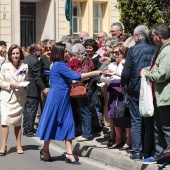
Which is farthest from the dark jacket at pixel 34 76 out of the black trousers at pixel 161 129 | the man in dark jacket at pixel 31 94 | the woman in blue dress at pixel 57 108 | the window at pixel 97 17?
the window at pixel 97 17

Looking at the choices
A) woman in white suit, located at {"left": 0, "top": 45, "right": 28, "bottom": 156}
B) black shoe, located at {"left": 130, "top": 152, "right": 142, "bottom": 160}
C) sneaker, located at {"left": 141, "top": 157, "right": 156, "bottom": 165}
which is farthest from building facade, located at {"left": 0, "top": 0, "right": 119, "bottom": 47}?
sneaker, located at {"left": 141, "top": 157, "right": 156, "bottom": 165}

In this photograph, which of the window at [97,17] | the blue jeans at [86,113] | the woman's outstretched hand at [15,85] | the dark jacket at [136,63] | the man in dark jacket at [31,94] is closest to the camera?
the dark jacket at [136,63]

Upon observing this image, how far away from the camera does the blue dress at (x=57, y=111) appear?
9703mm

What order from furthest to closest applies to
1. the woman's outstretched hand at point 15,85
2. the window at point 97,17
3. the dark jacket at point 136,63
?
the window at point 97,17 → the woman's outstretched hand at point 15,85 → the dark jacket at point 136,63

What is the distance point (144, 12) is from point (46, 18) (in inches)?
669

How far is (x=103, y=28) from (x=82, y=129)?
18.4 metres

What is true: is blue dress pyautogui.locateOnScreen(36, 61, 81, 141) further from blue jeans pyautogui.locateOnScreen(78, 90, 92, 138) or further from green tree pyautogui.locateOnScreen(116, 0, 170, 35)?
green tree pyautogui.locateOnScreen(116, 0, 170, 35)

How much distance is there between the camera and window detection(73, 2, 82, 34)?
94.6ft

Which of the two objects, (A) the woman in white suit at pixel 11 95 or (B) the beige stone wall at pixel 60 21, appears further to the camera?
(B) the beige stone wall at pixel 60 21

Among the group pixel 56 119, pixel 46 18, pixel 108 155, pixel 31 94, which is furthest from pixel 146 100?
pixel 46 18

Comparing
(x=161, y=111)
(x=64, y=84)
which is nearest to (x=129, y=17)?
(x=64, y=84)

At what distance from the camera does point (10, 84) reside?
1057 centimetres

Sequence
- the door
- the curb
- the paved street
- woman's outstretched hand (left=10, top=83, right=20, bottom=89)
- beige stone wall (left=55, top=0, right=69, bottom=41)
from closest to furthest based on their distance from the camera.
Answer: the curb, the paved street, woman's outstretched hand (left=10, top=83, right=20, bottom=89), beige stone wall (left=55, top=0, right=69, bottom=41), the door

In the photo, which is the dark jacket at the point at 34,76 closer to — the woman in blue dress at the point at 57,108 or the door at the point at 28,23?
the woman in blue dress at the point at 57,108
